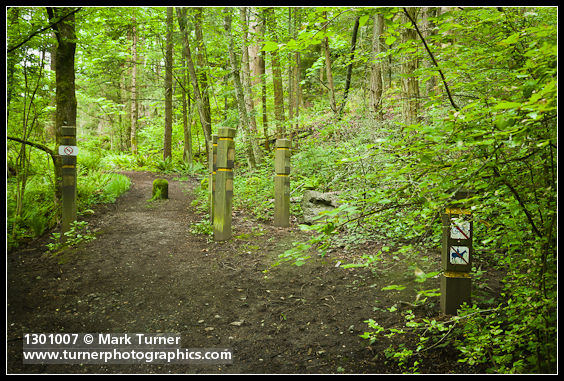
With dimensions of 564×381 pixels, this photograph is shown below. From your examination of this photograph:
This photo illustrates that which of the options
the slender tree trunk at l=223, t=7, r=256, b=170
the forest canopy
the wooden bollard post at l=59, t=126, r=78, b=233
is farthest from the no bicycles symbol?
the slender tree trunk at l=223, t=7, r=256, b=170

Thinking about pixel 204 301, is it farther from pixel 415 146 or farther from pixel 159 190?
pixel 159 190

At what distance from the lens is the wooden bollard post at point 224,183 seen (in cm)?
533

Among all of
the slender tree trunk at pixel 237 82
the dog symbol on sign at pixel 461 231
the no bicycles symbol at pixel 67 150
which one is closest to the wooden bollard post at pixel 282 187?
the slender tree trunk at pixel 237 82

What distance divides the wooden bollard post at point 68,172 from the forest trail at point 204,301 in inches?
18.5

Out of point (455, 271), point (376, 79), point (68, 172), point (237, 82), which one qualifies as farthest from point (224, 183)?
point (376, 79)

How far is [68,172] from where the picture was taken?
472 centimetres

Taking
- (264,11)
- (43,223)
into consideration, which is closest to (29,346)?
(43,223)

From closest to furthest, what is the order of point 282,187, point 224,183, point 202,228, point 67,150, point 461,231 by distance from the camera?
point 461,231 < point 67,150 < point 224,183 < point 202,228 < point 282,187

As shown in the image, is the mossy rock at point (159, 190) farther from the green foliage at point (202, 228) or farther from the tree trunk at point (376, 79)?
the tree trunk at point (376, 79)

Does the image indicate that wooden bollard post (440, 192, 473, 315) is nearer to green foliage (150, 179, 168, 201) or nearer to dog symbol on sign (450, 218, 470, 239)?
Result: dog symbol on sign (450, 218, 470, 239)

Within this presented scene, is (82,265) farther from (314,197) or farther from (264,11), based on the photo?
(264,11)

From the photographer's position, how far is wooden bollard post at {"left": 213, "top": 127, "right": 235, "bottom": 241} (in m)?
5.33

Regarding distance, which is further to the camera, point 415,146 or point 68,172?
point 68,172

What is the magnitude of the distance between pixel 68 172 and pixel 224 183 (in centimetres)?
212
